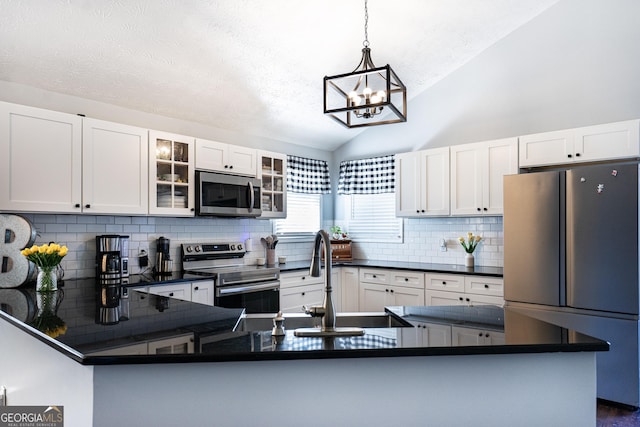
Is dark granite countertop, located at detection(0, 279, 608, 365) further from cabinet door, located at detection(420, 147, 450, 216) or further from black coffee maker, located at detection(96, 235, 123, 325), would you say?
cabinet door, located at detection(420, 147, 450, 216)

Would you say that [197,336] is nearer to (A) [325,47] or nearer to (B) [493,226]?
(A) [325,47]

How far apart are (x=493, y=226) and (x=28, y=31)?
444 cm

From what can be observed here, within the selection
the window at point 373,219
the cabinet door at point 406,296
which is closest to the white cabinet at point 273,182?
the window at point 373,219

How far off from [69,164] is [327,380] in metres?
2.87

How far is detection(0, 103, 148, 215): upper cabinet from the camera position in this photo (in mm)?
3156

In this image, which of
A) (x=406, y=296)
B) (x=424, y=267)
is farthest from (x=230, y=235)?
(x=424, y=267)

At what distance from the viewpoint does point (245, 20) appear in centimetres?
353

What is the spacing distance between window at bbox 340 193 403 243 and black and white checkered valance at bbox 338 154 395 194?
0.16 m

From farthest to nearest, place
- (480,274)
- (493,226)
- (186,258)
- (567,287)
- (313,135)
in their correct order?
1. (313,135)
2. (493,226)
3. (186,258)
4. (480,274)
5. (567,287)

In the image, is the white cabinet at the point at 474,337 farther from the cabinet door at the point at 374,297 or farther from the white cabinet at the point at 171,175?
the cabinet door at the point at 374,297

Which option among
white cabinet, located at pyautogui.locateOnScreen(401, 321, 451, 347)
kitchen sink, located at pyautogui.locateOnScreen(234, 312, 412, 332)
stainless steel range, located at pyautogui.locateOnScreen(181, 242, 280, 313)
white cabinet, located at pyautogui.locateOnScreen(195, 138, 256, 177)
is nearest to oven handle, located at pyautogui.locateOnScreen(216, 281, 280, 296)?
stainless steel range, located at pyautogui.locateOnScreen(181, 242, 280, 313)

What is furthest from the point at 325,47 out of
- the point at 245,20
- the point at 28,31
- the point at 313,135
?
the point at 28,31

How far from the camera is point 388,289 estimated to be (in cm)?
488

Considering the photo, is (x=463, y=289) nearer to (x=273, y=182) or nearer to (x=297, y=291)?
(x=297, y=291)
